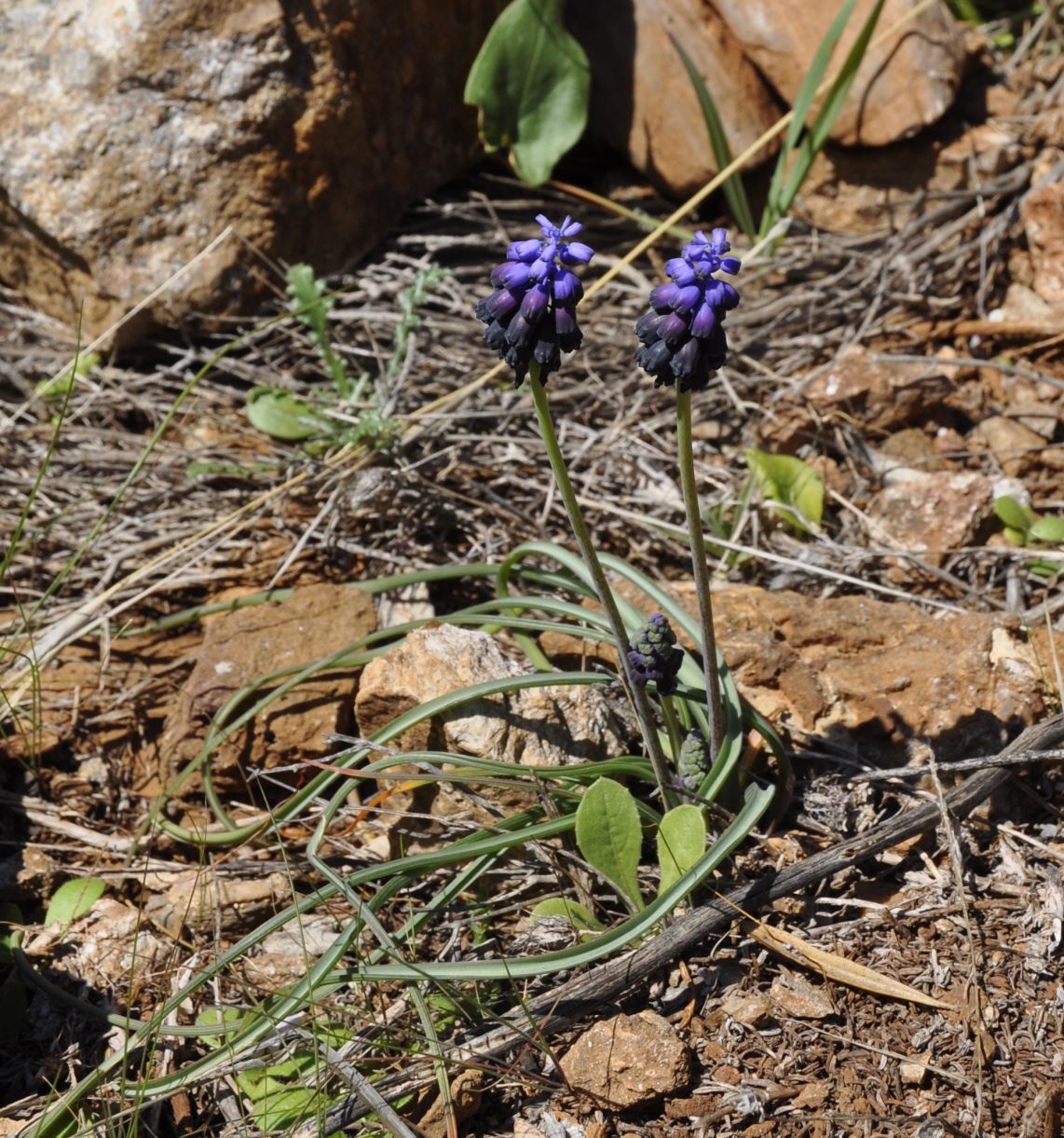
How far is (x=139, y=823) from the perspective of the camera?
9.85 feet

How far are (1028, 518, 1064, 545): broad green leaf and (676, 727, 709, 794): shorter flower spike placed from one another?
1457 mm

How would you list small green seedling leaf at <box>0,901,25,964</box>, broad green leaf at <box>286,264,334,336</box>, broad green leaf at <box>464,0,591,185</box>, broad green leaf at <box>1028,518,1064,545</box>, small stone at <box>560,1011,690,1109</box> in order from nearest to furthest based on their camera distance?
small stone at <box>560,1011,690,1109</box>
small green seedling leaf at <box>0,901,25,964</box>
broad green leaf at <box>1028,518,1064,545</box>
broad green leaf at <box>286,264,334,336</box>
broad green leaf at <box>464,0,591,185</box>

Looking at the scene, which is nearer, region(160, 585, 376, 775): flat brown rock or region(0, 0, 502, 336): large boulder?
region(160, 585, 376, 775): flat brown rock

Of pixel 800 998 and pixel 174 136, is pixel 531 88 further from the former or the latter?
pixel 800 998

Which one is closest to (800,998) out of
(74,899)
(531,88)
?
(74,899)

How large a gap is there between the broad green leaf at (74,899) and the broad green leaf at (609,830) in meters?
1.24

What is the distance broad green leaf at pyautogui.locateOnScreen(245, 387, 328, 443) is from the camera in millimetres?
3887

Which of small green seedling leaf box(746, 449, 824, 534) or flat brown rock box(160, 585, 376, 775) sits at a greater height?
small green seedling leaf box(746, 449, 824, 534)

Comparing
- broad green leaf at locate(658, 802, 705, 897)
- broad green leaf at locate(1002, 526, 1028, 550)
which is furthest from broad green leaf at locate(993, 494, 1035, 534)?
broad green leaf at locate(658, 802, 705, 897)

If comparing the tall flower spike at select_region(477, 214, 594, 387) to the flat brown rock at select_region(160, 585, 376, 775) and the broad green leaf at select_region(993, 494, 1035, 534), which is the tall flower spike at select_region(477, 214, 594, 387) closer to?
the flat brown rock at select_region(160, 585, 376, 775)

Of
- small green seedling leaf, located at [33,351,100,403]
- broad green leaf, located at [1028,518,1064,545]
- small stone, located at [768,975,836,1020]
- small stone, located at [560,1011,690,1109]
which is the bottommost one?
small stone, located at [768,975,836,1020]

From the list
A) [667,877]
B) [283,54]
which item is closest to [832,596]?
[667,877]

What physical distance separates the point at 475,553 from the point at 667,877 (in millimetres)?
1427

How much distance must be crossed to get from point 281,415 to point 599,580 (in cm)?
198
